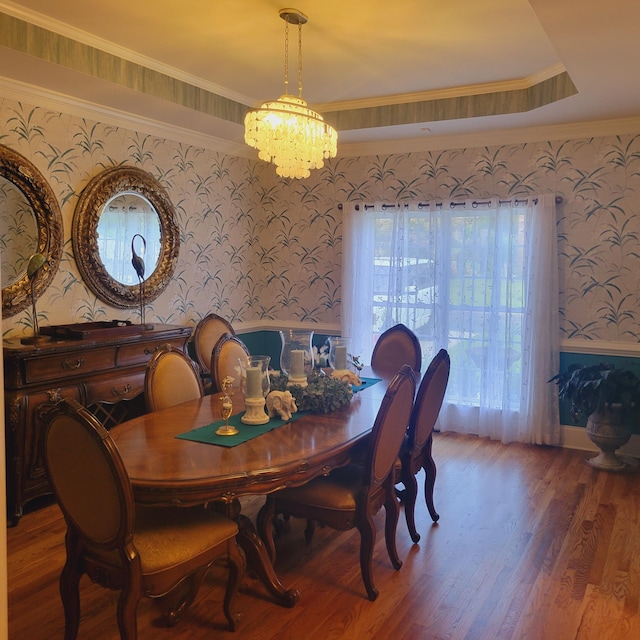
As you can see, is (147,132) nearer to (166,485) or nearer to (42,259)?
(42,259)

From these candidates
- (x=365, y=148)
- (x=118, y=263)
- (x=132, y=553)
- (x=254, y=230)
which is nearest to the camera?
(x=132, y=553)

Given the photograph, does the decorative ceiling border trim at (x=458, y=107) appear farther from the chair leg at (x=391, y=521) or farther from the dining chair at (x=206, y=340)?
the chair leg at (x=391, y=521)

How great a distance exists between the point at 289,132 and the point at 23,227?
177 cm

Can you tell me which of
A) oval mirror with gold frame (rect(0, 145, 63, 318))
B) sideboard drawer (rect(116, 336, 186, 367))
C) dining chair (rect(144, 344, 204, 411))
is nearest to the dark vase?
dining chair (rect(144, 344, 204, 411))

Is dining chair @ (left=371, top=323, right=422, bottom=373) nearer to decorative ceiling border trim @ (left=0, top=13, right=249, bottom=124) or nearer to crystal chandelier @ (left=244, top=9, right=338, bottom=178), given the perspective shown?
crystal chandelier @ (left=244, top=9, right=338, bottom=178)

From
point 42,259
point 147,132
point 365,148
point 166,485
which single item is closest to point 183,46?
point 147,132

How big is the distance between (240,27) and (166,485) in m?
2.47

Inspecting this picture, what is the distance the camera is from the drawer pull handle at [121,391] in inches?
147

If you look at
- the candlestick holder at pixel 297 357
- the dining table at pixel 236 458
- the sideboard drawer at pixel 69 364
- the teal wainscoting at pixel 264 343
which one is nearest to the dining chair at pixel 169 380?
the dining table at pixel 236 458

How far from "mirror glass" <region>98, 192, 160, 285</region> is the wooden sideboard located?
63 centimetres

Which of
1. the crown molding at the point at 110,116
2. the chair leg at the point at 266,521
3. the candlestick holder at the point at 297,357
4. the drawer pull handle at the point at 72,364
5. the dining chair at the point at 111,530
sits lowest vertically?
the chair leg at the point at 266,521

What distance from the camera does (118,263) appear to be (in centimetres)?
422

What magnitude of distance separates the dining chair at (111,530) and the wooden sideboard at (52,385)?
1.01 meters

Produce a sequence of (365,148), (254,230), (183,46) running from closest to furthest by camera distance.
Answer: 1. (183,46)
2. (365,148)
3. (254,230)
